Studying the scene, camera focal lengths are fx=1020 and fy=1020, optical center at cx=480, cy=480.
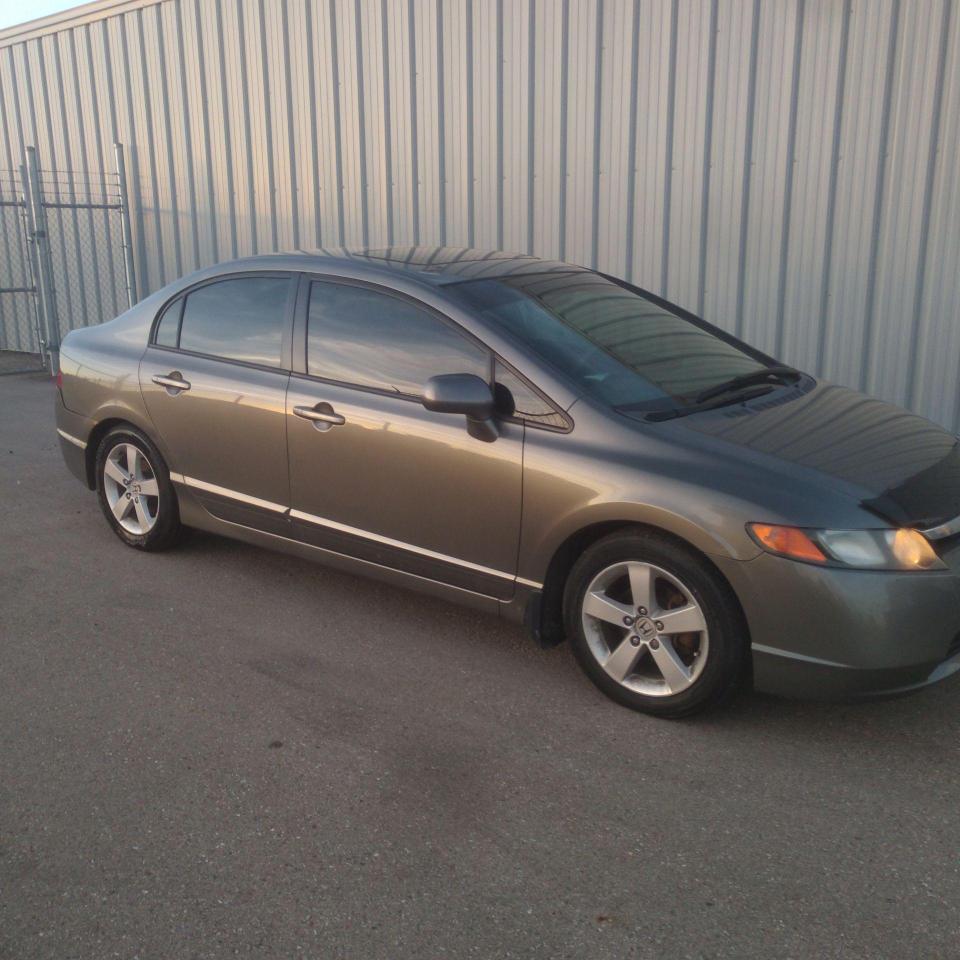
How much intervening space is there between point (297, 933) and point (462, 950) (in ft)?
1.39

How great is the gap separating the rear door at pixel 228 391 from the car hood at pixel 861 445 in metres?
1.93

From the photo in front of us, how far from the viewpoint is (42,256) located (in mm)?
11117

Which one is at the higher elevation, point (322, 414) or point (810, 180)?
point (810, 180)

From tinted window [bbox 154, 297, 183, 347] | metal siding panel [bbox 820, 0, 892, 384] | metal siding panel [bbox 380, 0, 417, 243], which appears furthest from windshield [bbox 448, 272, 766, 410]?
metal siding panel [bbox 380, 0, 417, 243]

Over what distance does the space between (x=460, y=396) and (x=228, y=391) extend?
57.6 inches

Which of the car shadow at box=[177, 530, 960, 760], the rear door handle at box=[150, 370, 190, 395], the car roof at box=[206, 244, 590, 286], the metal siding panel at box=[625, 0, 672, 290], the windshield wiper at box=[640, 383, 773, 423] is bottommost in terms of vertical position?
the car shadow at box=[177, 530, 960, 760]

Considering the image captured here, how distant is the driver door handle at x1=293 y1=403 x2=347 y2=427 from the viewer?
4344 mm

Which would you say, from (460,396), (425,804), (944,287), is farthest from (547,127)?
(425,804)

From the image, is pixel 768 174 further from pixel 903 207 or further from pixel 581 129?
pixel 581 129

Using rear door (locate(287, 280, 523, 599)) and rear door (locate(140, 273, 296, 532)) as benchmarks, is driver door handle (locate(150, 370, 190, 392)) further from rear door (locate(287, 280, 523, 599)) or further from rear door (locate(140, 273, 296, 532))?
rear door (locate(287, 280, 523, 599))

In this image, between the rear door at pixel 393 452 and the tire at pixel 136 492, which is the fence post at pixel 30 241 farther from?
the rear door at pixel 393 452

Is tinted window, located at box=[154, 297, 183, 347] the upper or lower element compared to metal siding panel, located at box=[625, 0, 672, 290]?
lower

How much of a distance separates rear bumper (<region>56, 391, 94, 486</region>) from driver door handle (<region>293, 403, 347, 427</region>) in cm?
167

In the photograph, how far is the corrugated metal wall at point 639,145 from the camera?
6746 millimetres
